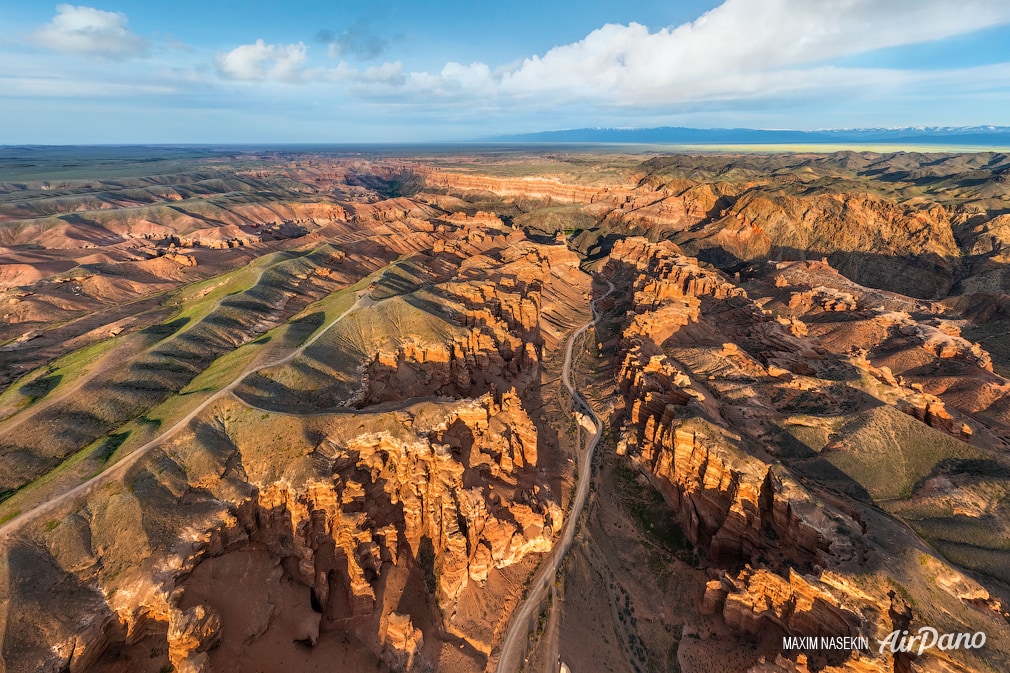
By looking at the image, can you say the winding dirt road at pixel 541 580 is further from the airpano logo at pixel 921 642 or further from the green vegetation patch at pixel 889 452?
the green vegetation patch at pixel 889 452

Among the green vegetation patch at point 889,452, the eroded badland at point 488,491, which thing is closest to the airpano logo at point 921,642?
the eroded badland at point 488,491

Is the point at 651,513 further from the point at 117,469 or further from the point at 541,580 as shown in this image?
the point at 117,469

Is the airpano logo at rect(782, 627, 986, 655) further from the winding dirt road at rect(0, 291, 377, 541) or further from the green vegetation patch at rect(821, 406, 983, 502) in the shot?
the winding dirt road at rect(0, 291, 377, 541)

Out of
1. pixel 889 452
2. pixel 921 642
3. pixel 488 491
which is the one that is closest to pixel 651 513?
pixel 488 491

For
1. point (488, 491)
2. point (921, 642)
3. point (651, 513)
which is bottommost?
point (651, 513)

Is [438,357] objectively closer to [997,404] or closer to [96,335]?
[96,335]

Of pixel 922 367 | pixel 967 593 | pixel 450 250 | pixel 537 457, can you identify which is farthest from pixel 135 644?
pixel 450 250

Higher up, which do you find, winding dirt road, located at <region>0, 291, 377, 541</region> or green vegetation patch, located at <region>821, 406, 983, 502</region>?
winding dirt road, located at <region>0, 291, 377, 541</region>

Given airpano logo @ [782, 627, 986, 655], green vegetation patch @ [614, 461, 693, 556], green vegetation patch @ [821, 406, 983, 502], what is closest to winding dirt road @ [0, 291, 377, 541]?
green vegetation patch @ [614, 461, 693, 556]

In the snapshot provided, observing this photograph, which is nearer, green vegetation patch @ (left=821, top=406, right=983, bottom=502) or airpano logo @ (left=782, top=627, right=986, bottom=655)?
airpano logo @ (left=782, top=627, right=986, bottom=655)
